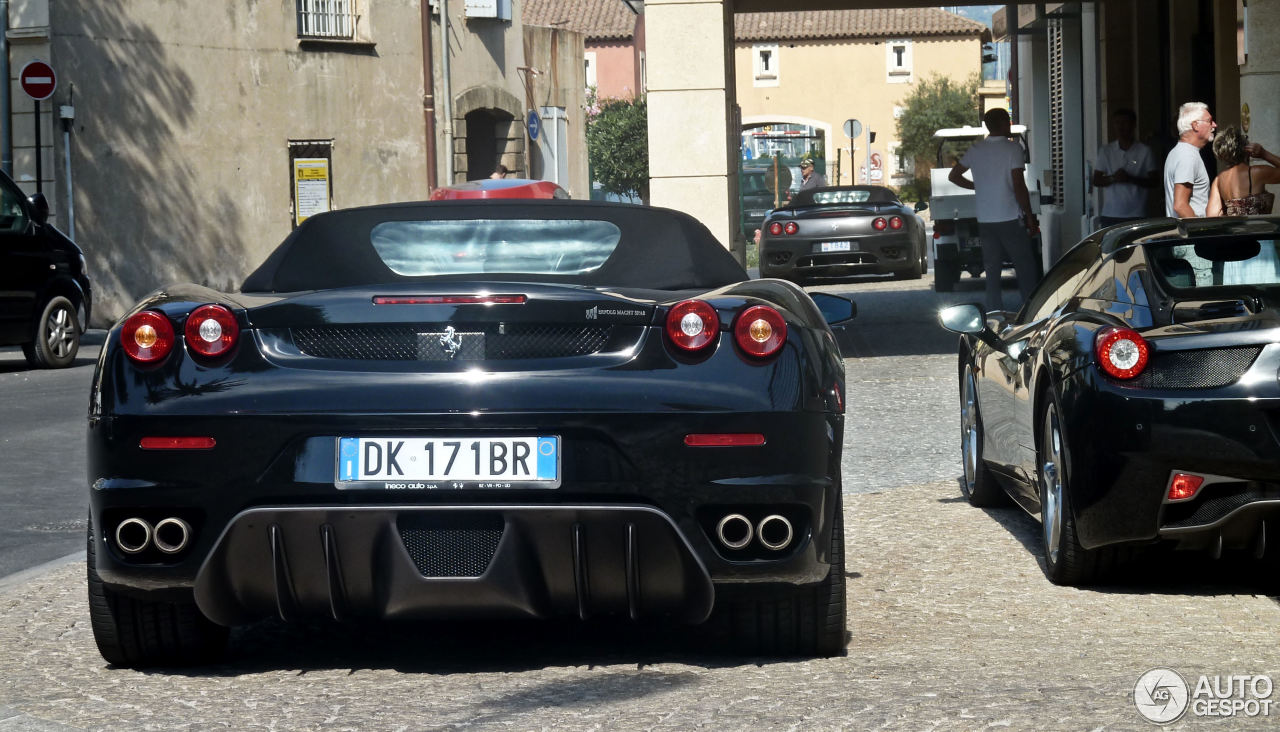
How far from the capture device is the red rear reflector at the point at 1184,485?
18.4 ft

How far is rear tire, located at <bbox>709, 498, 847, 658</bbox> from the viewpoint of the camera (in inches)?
191

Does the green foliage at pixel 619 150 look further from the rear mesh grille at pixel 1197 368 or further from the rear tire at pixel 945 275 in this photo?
the rear mesh grille at pixel 1197 368

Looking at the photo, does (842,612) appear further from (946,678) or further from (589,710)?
(589,710)

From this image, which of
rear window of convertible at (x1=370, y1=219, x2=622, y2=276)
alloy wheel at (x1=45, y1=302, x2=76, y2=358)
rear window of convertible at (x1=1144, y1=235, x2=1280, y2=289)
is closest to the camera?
rear window of convertible at (x1=370, y1=219, x2=622, y2=276)

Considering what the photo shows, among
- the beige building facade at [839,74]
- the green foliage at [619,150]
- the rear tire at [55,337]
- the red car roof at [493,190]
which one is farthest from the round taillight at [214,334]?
the beige building facade at [839,74]

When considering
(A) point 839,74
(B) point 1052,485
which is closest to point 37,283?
(B) point 1052,485

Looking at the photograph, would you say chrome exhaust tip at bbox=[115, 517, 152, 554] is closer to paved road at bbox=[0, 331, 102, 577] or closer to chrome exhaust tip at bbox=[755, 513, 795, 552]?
chrome exhaust tip at bbox=[755, 513, 795, 552]

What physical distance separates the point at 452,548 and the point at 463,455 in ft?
0.72

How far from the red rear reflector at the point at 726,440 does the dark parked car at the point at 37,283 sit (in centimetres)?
1297

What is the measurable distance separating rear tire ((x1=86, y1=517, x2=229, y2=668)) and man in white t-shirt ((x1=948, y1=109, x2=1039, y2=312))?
454 inches

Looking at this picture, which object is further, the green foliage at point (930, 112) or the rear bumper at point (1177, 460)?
the green foliage at point (930, 112)

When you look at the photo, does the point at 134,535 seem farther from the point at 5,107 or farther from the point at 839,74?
the point at 839,74

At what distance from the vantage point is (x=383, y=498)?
4.52 m

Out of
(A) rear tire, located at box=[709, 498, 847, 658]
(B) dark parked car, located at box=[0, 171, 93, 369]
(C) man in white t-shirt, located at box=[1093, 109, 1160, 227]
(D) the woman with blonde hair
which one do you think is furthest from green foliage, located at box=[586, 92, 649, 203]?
→ (A) rear tire, located at box=[709, 498, 847, 658]
